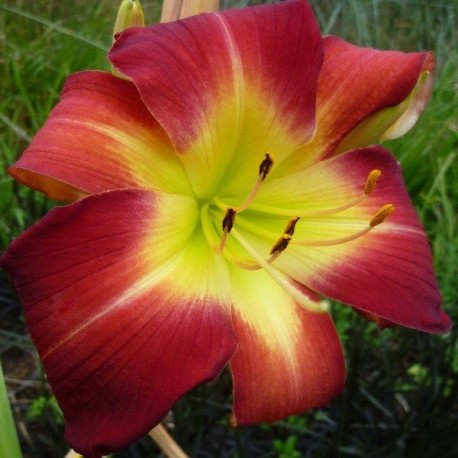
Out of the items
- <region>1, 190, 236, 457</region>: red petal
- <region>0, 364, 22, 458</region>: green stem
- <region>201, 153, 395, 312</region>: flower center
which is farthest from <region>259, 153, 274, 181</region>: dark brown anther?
<region>0, 364, 22, 458</region>: green stem

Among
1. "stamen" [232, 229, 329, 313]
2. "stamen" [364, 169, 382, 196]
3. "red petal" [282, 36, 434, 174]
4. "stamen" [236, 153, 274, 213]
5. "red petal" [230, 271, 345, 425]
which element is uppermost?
"red petal" [282, 36, 434, 174]

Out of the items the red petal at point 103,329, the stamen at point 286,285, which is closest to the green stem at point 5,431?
the red petal at point 103,329

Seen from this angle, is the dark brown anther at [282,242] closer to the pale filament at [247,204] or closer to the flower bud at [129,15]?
the pale filament at [247,204]

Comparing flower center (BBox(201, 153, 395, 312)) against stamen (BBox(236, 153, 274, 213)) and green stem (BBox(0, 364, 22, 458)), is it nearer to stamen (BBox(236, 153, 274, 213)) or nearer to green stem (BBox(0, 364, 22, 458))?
stamen (BBox(236, 153, 274, 213))

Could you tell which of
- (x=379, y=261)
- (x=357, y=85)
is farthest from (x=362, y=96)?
(x=379, y=261)

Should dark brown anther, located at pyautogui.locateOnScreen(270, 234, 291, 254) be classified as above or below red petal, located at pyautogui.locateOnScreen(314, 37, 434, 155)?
below

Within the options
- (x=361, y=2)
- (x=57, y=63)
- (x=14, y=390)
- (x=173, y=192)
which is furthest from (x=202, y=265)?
(x=361, y=2)

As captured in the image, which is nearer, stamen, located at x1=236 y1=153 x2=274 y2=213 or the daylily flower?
the daylily flower

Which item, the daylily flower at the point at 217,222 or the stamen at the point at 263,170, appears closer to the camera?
the daylily flower at the point at 217,222
